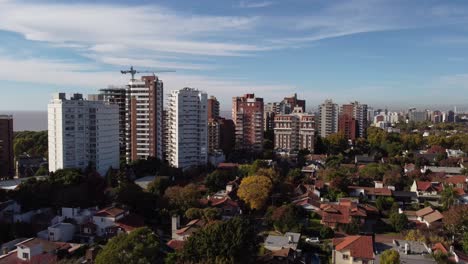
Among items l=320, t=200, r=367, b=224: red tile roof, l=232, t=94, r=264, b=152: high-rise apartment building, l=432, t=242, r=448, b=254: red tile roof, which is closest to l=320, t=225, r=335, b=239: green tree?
l=320, t=200, r=367, b=224: red tile roof

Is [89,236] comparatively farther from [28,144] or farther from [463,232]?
[28,144]

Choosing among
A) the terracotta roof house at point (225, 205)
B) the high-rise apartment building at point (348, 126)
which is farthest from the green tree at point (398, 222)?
the high-rise apartment building at point (348, 126)

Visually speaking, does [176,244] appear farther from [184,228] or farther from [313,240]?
[313,240]

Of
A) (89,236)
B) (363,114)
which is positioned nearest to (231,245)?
(89,236)

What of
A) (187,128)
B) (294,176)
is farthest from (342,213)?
(187,128)

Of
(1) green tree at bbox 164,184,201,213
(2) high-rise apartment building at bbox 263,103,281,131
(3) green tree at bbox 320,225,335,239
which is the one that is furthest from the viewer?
(2) high-rise apartment building at bbox 263,103,281,131

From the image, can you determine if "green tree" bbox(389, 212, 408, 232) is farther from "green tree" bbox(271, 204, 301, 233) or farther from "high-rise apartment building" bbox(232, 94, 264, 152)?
"high-rise apartment building" bbox(232, 94, 264, 152)
